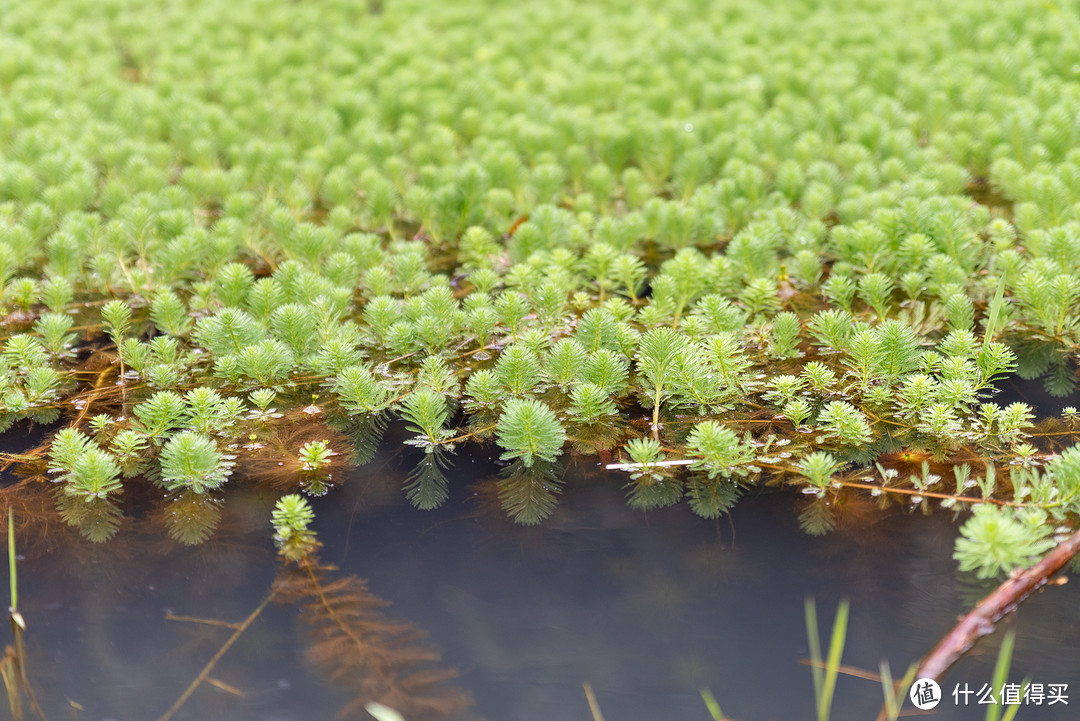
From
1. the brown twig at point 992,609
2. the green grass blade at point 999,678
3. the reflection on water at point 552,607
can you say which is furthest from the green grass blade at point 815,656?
the green grass blade at point 999,678

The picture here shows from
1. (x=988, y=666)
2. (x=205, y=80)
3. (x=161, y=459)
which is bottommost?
(x=988, y=666)

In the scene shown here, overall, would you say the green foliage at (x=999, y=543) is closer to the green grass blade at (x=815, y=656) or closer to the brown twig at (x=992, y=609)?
the brown twig at (x=992, y=609)

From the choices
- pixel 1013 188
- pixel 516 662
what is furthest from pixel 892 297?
pixel 516 662

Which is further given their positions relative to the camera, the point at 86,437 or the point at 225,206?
the point at 225,206

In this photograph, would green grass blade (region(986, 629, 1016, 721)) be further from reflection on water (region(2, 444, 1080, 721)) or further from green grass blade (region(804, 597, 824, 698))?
green grass blade (region(804, 597, 824, 698))

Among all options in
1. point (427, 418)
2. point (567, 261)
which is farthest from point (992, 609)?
point (567, 261)

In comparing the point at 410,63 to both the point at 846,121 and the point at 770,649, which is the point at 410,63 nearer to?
the point at 846,121

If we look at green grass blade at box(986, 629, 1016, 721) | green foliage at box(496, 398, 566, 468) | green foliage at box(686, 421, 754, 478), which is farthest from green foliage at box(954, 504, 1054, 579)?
green foliage at box(496, 398, 566, 468)
